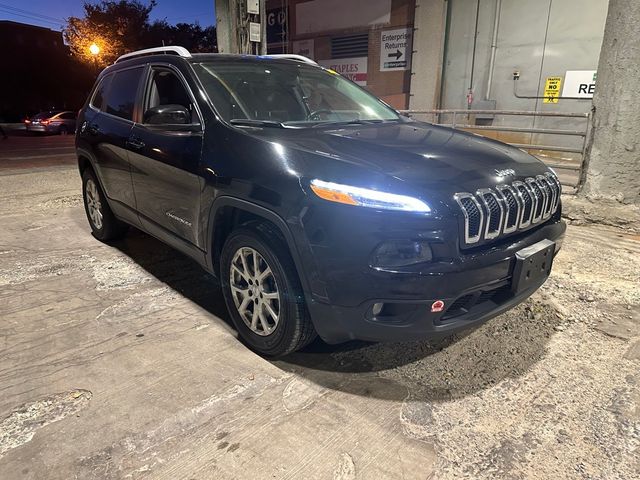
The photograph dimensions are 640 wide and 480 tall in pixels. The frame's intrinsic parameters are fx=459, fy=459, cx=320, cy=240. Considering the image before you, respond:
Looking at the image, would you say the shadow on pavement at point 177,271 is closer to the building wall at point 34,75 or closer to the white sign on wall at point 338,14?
the white sign on wall at point 338,14

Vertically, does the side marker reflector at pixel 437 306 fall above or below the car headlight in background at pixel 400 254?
below

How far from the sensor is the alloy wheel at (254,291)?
2.58 metres

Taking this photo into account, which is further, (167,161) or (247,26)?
(247,26)

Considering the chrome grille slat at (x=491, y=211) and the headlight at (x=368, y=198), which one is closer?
the headlight at (x=368, y=198)

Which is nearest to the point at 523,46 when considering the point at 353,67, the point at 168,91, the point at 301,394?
the point at 353,67

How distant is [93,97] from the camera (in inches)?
183

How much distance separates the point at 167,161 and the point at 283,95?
94cm

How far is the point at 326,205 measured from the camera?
218 centimetres

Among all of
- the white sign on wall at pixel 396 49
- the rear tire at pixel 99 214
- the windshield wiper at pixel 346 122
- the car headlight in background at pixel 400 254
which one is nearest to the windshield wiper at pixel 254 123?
the windshield wiper at pixel 346 122

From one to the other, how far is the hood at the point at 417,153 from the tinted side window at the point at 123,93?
5.66 ft

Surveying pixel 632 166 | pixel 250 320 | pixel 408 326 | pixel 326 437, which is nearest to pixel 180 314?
pixel 250 320

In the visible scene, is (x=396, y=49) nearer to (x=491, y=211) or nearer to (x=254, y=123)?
(x=254, y=123)

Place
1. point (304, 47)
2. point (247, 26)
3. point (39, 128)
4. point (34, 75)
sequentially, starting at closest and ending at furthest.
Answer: point (247, 26) → point (304, 47) → point (39, 128) → point (34, 75)

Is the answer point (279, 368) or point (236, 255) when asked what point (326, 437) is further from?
point (236, 255)
